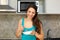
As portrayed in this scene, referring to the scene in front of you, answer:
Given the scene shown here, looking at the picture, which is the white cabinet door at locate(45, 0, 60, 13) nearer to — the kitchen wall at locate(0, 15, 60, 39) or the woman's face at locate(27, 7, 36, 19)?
the kitchen wall at locate(0, 15, 60, 39)

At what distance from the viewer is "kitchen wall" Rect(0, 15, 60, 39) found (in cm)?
259

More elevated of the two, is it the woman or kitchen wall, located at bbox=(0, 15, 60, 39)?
the woman

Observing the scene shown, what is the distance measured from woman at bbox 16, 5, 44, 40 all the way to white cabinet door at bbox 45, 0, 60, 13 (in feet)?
2.95

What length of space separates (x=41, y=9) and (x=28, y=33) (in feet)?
3.99

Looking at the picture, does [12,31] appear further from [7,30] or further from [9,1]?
[9,1]

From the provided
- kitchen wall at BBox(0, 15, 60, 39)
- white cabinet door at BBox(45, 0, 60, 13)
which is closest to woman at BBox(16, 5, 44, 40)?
white cabinet door at BBox(45, 0, 60, 13)

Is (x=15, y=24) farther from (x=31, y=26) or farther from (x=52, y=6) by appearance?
(x=31, y=26)

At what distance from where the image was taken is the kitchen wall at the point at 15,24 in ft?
8.50

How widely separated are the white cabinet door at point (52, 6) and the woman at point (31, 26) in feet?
2.95

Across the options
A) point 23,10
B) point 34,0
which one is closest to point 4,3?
point 23,10

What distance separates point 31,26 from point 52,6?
38.5 inches

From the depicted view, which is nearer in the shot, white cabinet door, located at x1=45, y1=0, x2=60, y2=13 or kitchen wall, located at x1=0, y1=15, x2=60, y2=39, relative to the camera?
white cabinet door, located at x1=45, y1=0, x2=60, y2=13

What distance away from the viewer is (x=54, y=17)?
2635 millimetres

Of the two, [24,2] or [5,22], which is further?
[5,22]
